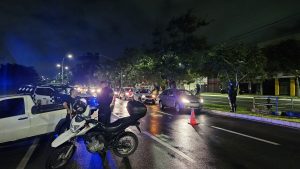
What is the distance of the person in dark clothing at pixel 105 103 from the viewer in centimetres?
758

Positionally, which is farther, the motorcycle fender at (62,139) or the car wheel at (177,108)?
the car wheel at (177,108)

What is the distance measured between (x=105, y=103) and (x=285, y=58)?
3807 cm

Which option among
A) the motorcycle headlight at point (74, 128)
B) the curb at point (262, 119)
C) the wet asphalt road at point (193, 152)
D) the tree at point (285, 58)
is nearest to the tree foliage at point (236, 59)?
the curb at point (262, 119)

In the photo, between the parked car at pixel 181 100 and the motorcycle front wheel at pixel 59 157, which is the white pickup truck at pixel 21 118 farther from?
the parked car at pixel 181 100

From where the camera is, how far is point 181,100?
64.6ft

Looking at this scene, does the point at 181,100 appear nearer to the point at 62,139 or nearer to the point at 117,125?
the point at 117,125

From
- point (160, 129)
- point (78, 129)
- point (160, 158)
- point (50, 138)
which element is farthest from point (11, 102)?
point (160, 129)

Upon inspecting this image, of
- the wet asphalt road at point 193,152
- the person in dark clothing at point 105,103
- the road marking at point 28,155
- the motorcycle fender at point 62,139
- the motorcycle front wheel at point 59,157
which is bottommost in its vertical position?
the road marking at point 28,155

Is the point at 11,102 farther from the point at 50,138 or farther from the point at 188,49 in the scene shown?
the point at 188,49

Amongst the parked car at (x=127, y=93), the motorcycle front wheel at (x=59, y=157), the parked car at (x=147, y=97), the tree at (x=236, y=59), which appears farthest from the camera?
the parked car at (x=127, y=93)

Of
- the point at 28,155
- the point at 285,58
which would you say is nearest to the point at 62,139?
the point at 28,155

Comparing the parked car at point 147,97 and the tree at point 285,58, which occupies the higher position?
the tree at point 285,58

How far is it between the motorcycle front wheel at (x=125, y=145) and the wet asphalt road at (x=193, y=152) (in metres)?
0.17

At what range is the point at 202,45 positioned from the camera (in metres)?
31.1
